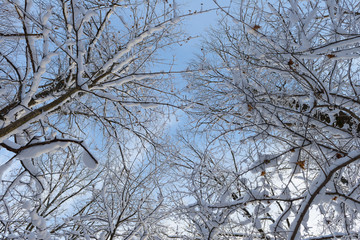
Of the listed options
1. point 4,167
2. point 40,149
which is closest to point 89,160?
point 40,149

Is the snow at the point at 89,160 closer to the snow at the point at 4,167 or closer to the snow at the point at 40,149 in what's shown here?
the snow at the point at 40,149

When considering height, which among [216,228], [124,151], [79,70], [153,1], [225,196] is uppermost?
[153,1]

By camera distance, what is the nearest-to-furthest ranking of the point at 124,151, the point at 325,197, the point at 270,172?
the point at 325,197, the point at 270,172, the point at 124,151

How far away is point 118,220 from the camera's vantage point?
490 centimetres

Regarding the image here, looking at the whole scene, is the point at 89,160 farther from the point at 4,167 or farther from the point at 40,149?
the point at 4,167

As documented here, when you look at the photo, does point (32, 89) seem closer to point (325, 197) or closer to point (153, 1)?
point (153, 1)

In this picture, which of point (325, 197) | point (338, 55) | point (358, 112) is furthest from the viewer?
point (358, 112)

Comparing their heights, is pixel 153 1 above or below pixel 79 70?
above

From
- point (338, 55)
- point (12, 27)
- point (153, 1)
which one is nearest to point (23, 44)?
point (12, 27)

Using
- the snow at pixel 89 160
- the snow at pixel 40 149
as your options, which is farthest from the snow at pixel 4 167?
the snow at pixel 89 160

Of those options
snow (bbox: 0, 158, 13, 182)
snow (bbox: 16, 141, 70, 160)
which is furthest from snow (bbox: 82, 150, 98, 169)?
snow (bbox: 0, 158, 13, 182)

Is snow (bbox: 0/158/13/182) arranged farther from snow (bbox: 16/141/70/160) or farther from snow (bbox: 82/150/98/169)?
snow (bbox: 82/150/98/169)

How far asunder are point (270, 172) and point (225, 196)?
0.60 metres

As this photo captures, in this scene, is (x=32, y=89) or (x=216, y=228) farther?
(x=216, y=228)
